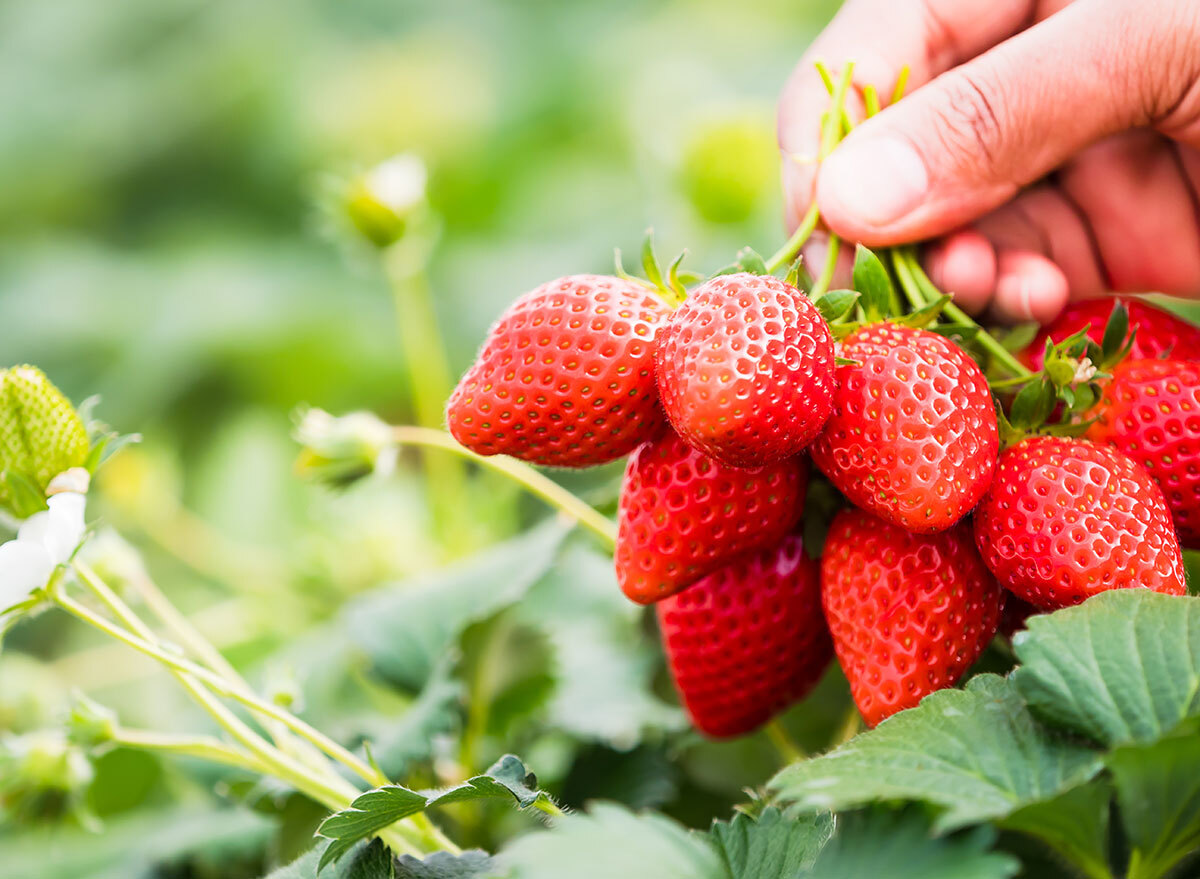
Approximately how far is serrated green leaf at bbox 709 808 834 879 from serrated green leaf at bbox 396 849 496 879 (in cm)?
9

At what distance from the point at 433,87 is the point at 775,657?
1641 millimetres

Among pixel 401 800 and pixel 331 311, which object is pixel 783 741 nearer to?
pixel 401 800

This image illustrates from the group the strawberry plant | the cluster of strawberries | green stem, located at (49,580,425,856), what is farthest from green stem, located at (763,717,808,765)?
green stem, located at (49,580,425,856)

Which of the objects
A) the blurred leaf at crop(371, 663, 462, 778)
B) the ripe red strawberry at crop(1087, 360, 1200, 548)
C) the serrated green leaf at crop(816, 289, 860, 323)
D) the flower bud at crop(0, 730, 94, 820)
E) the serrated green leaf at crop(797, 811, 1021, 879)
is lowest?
the flower bud at crop(0, 730, 94, 820)

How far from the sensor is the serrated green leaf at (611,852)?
0.33m

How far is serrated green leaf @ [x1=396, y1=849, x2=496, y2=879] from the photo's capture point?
1.38ft

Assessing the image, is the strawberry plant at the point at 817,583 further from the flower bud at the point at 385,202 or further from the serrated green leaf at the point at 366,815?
the flower bud at the point at 385,202

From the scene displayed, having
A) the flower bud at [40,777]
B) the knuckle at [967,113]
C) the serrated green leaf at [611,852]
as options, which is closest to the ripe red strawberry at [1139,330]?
the knuckle at [967,113]

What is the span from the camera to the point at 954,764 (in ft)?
1.15

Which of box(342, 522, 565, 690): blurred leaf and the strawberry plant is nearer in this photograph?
the strawberry plant

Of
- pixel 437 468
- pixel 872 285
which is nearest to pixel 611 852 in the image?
pixel 872 285

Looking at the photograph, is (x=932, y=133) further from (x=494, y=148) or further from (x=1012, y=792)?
(x=494, y=148)

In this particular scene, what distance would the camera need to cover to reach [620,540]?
0.49 meters

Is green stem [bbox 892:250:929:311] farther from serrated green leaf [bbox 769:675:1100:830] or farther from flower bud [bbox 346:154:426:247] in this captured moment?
flower bud [bbox 346:154:426:247]
